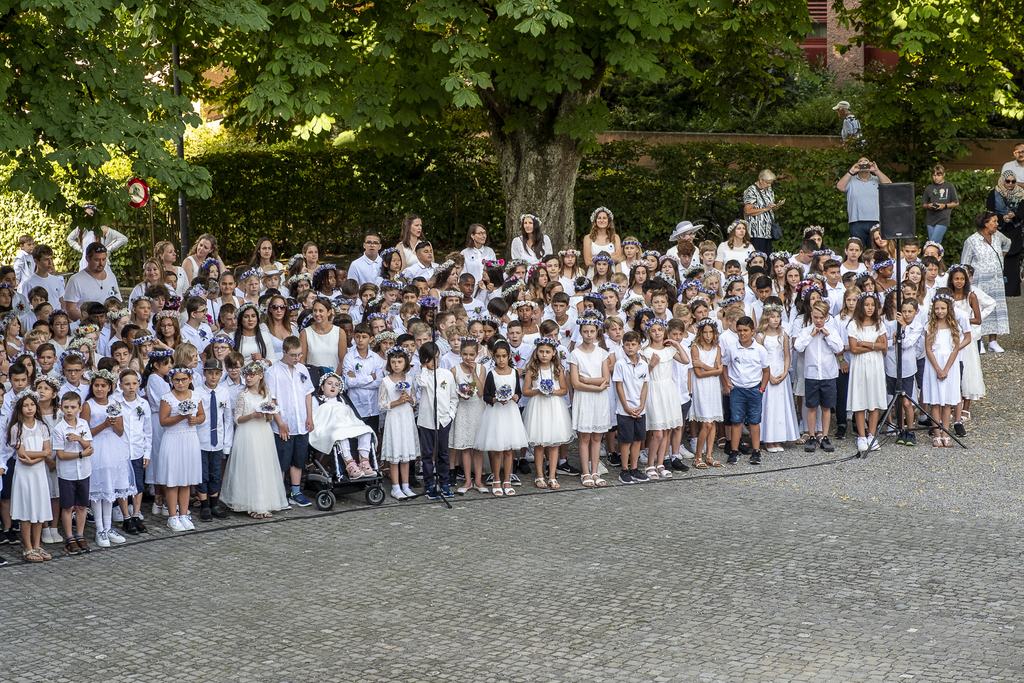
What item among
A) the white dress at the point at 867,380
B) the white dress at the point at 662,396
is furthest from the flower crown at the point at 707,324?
the white dress at the point at 867,380

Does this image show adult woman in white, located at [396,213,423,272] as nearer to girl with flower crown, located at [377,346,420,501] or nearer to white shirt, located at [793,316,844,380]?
girl with flower crown, located at [377,346,420,501]

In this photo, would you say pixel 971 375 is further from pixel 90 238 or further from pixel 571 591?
pixel 90 238

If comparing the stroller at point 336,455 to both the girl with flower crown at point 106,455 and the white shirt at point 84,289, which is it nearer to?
the girl with flower crown at point 106,455

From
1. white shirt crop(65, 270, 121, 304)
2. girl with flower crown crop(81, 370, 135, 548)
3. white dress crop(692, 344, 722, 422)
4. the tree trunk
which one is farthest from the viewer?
the tree trunk

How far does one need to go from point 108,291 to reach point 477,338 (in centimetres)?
468

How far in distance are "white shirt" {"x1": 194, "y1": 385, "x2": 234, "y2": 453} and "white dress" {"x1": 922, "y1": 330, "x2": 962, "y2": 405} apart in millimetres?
7187

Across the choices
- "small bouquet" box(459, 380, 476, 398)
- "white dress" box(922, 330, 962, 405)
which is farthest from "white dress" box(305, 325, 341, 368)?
"white dress" box(922, 330, 962, 405)

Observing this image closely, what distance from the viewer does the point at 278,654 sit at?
703 cm

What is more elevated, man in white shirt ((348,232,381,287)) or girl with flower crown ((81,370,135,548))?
man in white shirt ((348,232,381,287))

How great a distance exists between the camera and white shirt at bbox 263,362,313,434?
10.4 metres

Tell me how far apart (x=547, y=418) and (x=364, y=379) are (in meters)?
1.75

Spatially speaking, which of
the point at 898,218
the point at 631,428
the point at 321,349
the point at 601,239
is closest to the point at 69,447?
the point at 321,349

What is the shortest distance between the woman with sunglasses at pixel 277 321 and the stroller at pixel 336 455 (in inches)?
38.2

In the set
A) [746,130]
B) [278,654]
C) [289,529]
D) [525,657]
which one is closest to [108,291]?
[289,529]
